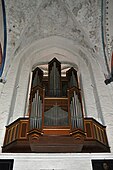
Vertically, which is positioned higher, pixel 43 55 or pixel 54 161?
pixel 43 55

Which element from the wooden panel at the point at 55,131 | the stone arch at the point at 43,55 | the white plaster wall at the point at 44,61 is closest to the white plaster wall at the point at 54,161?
the white plaster wall at the point at 44,61

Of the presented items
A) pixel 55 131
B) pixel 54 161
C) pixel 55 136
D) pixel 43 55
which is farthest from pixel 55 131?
pixel 43 55

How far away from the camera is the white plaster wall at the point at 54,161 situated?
5656mm

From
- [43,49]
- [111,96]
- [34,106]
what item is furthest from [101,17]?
[34,106]

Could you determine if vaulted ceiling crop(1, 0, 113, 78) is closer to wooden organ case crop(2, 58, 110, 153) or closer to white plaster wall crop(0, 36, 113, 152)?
white plaster wall crop(0, 36, 113, 152)

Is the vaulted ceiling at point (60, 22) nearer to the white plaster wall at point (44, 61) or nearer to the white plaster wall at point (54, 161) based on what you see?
the white plaster wall at point (44, 61)

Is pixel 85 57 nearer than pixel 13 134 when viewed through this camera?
No

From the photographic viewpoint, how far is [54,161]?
575 cm

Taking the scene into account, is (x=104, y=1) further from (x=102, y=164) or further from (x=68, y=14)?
(x=102, y=164)

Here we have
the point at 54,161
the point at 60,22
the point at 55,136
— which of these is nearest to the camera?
the point at 55,136

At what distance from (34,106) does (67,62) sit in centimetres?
451

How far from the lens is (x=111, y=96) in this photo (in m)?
7.50

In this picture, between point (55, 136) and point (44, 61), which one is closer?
point (55, 136)

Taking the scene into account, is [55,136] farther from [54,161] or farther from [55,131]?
[54,161]
